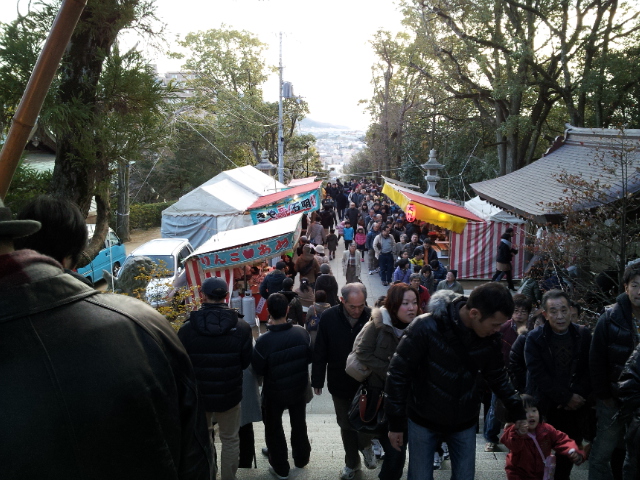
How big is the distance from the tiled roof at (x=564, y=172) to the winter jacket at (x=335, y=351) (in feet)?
13.5

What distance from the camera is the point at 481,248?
1430cm

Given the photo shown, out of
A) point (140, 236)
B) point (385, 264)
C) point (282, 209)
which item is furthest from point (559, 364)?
point (140, 236)

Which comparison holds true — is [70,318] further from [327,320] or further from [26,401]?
[327,320]

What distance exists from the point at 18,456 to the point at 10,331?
0.73ft

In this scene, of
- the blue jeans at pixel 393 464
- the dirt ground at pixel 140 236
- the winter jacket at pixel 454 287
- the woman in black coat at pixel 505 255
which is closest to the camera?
the blue jeans at pixel 393 464

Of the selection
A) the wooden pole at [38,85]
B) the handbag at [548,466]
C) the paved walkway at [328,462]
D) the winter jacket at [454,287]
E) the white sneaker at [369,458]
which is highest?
the wooden pole at [38,85]

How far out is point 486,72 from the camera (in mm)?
20984

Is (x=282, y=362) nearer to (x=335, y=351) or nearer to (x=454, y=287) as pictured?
(x=335, y=351)

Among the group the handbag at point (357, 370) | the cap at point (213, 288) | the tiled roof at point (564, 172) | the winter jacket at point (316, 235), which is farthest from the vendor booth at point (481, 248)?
the cap at point (213, 288)

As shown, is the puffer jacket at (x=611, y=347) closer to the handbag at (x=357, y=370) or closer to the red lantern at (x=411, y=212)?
the handbag at (x=357, y=370)

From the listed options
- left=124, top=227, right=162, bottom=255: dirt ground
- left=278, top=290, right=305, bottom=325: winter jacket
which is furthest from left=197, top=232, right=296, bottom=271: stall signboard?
left=124, top=227, right=162, bottom=255: dirt ground

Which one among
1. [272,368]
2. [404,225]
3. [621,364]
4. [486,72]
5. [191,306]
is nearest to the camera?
[621,364]

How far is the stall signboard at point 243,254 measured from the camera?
8.69m

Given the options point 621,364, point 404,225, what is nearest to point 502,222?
point 404,225
